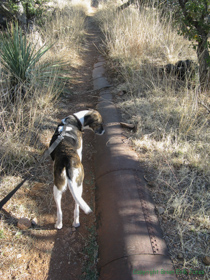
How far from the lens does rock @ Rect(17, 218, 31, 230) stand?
2.06 metres

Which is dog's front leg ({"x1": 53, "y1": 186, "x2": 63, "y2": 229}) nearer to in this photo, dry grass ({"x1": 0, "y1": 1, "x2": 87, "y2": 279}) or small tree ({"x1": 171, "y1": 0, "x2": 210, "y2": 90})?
dry grass ({"x1": 0, "y1": 1, "x2": 87, "y2": 279})

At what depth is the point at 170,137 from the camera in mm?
2926

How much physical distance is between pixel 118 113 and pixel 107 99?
58 centimetres

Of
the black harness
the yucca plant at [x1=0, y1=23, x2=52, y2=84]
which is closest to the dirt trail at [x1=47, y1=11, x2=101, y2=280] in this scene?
the black harness

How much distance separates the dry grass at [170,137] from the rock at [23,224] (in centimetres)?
133

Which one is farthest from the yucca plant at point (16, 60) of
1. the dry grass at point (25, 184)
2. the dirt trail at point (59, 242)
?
the dirt trail at point (59, 242)

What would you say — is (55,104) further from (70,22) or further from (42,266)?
(70,22)

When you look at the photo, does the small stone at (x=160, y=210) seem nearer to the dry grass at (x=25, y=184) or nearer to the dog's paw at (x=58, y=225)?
the dog's paw at (x=58, y=225)

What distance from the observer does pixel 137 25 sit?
4.92m

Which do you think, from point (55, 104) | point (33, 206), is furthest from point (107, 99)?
point (33, 206)

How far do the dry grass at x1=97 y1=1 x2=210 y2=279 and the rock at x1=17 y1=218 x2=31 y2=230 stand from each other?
133cm

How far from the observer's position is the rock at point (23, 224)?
2063 mm

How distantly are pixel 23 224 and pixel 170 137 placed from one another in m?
2.12

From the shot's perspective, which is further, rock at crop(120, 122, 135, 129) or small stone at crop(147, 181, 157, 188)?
rock at crop(120, 122, 135, 129)
